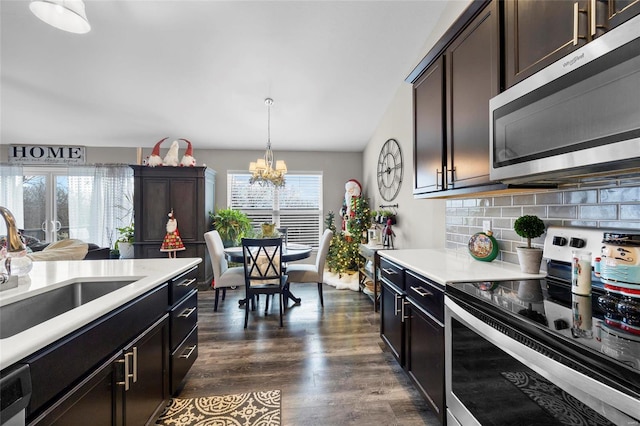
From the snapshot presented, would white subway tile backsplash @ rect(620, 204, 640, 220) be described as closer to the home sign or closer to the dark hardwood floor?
the dark hardwood floor

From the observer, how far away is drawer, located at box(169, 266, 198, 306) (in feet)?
5.54

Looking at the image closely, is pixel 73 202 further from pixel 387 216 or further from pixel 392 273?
pixel 392 273

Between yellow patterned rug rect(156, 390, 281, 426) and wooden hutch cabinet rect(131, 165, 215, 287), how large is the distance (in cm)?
278

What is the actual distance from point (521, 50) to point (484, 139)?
43cm

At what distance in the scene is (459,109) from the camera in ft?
5.72

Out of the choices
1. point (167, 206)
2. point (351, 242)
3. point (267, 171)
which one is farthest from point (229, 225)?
Result: point (351, 242)

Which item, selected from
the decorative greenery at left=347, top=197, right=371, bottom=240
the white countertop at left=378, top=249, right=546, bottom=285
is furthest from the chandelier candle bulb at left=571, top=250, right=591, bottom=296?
the decorative greenery at left=347, top=197, right=371, bottom=240

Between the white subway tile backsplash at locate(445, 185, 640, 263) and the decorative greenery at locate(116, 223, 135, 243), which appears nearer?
the white subway tile backsplash at locate(445, 185, 640, 263)

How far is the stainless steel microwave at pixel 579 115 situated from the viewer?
80 cm

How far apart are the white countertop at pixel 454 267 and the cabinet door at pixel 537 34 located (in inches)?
39.1

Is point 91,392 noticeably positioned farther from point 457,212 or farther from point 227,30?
point 227,30

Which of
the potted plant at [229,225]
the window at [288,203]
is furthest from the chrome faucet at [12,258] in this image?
the window at [288,203]

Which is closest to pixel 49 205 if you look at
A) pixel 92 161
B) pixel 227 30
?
pixel 92 161

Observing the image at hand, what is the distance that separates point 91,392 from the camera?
3.26 feet
